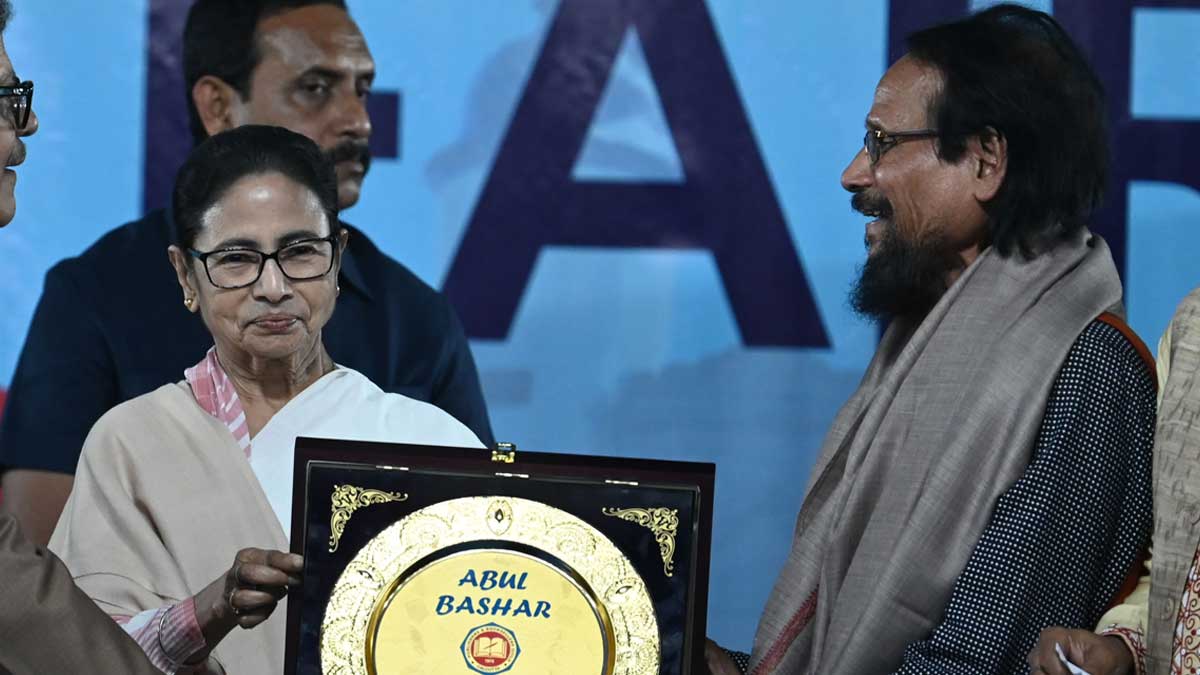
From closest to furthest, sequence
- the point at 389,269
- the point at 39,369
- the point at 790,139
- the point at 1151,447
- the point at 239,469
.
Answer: the point at 1151,447, the point at 239,469, the point at 39,369, the point at 389,269, the point at 790,139

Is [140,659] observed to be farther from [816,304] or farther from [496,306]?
[816,304]

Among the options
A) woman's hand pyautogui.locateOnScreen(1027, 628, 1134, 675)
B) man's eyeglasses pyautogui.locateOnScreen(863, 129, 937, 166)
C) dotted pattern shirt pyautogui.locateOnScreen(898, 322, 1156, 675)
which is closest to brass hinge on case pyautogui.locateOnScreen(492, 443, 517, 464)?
dotted pattern shirt pyautogui.locateOnScreen(898, 322, 1156, 675)

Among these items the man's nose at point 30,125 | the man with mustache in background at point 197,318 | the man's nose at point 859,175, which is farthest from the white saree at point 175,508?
the man's nose at point 859,175

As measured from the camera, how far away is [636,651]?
7.43ft

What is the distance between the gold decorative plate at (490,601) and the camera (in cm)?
226

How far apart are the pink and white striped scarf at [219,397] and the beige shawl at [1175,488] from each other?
1.42 meters

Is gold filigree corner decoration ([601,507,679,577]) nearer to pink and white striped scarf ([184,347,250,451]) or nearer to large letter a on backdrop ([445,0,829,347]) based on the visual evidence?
pink and white striped scarf ([184,347,250,451])

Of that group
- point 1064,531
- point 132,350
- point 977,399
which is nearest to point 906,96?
point 977,399

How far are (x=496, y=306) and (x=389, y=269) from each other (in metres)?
0.53

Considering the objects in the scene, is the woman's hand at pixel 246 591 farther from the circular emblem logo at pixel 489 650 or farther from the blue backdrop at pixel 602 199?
the blue backdrop at pixel 602 199

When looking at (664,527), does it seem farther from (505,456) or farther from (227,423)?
(227,423)

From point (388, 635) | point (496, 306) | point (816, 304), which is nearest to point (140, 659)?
point (388, 635)

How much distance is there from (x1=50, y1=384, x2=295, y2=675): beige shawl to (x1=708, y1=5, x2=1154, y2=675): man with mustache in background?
2.56 ft

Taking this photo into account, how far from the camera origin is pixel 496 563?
7.50ft
